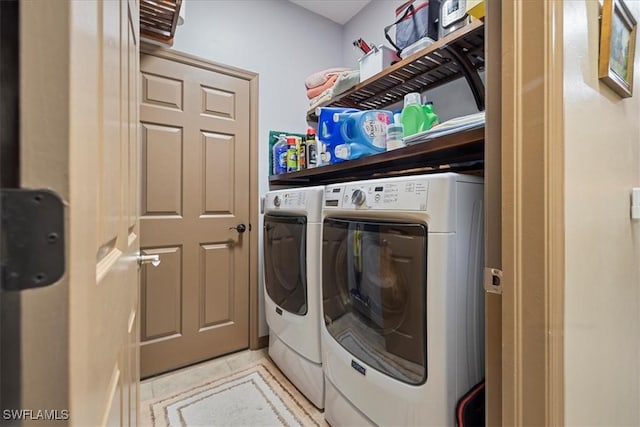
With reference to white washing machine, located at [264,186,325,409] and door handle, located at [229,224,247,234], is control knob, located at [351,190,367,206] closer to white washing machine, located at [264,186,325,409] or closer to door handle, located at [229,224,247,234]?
white washing machine, located at [264,186,325,409]

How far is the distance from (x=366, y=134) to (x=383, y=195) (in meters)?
0.60

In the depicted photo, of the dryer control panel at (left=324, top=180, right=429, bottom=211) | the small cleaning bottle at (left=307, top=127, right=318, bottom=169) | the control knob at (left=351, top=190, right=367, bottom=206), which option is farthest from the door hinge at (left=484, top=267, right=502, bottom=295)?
the small cleaning bottle at (left=307, top=127, right=318, bottom=169)

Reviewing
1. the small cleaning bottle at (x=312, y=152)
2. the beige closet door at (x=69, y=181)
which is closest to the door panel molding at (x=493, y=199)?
the beige closet door at (x=69, y=181)

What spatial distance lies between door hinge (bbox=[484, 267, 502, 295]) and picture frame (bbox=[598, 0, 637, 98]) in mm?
627

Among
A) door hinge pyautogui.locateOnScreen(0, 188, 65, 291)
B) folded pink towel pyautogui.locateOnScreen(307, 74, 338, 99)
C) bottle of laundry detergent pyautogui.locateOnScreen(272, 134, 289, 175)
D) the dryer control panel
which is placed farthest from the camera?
bottle of laundry detergent pyautogui.locateOnScreen(272, 134, 289, 175)

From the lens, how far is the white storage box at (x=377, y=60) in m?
1.68

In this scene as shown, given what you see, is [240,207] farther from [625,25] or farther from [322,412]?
[625,25]

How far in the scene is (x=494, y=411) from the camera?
0.73 meters

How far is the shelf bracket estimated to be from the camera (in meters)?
1.35

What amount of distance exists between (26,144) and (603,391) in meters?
1.38

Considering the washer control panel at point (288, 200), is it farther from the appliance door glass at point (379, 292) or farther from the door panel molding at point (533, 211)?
the door panel molding at point (533, 211)

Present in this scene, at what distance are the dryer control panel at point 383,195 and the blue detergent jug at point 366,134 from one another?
1.15ft

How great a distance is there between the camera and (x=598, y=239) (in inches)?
32.3

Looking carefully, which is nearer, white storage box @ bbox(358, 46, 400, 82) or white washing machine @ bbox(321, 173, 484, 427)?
white washing machine @ bbox(321, 173, 484, 427)
